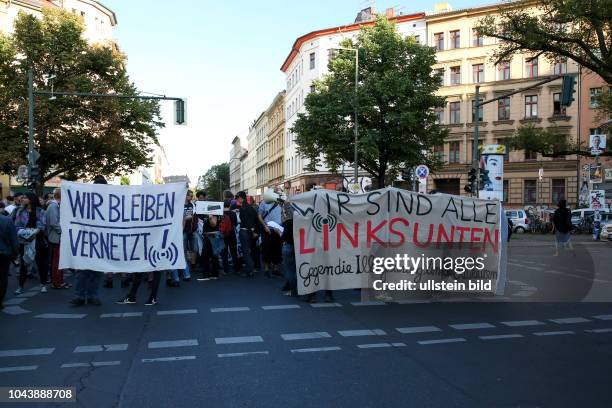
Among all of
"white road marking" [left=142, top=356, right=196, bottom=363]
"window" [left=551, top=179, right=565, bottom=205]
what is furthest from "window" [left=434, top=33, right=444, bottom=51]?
"white road marking" [left=142, top=356, right=196, bottom=363]

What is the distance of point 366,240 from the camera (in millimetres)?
9867

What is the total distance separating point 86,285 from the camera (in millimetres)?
9781

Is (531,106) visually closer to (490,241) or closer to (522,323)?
(490,241)

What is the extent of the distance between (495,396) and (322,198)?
17.6 ft

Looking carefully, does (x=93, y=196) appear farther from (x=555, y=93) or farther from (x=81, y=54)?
(x=555, y=93)

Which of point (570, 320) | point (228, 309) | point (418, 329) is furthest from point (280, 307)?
point (570, 320)

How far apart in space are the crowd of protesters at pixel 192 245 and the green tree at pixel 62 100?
2118 cm

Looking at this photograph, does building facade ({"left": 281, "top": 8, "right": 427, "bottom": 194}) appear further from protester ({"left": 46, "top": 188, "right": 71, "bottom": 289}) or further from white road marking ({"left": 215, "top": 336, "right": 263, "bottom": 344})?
white road marking ({"left": 215, "top": 336, "right": 263, "bottom": 344})

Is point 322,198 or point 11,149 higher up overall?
point 11,149

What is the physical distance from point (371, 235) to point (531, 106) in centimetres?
4866

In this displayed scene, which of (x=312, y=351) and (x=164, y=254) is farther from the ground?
(x=164, y=254)

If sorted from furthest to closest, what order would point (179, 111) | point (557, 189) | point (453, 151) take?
point (453, 151) < point (557, 189) < point (179, 111)

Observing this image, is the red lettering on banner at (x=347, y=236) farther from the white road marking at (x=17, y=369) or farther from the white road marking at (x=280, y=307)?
the white road marking at (x=17, y=369)

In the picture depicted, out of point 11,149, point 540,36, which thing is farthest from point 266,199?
point 11,149
